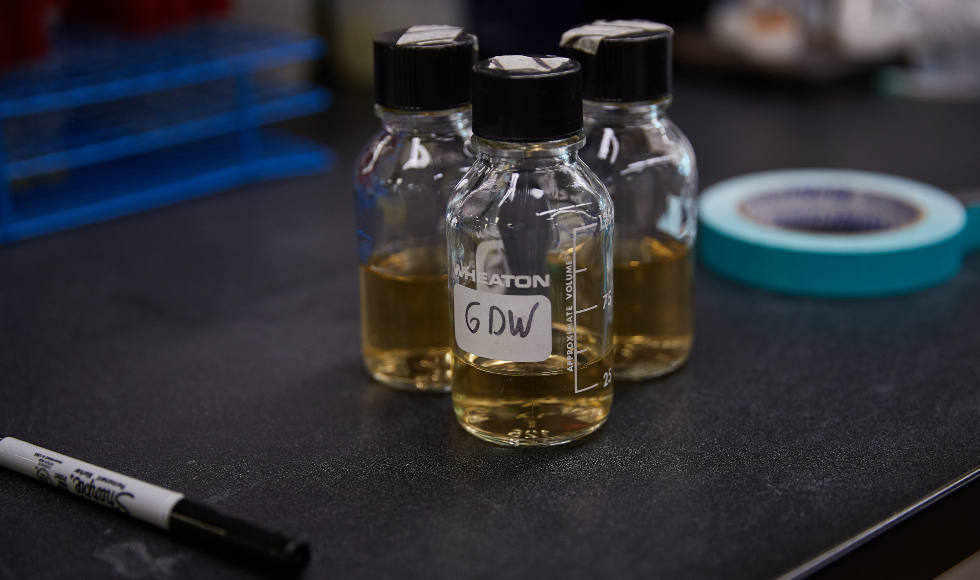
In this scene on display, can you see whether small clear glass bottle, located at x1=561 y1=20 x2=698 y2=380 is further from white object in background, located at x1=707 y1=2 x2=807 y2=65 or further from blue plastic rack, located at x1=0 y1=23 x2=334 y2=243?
white object in background, located at x1=707 y1=2 x2=807 y2=65

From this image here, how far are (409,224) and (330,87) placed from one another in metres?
1.06

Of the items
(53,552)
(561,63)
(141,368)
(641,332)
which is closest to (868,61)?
(641,332)

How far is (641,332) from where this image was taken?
0.80m

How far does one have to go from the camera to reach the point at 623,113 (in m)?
0.76

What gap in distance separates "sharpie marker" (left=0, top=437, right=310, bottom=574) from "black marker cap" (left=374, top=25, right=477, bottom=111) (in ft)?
1.02

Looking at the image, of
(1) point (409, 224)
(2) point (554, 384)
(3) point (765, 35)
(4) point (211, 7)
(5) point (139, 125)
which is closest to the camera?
(2) point (554, 384)

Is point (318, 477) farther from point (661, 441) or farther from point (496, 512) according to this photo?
point (661, 441)

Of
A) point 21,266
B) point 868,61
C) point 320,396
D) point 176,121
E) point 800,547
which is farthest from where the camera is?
point 868,61

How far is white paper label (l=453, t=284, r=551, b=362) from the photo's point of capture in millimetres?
654

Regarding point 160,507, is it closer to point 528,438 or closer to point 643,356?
point 528,438

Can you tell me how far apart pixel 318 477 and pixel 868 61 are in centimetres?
138

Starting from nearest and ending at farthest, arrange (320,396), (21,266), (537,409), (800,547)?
(800,547) → (537,409) → (320,396) → (21,266)

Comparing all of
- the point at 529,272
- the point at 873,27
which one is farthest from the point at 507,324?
the point at 873,27

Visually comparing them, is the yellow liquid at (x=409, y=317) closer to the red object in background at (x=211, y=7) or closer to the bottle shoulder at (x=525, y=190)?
the bottle shoulder at (x=525, y=190)
